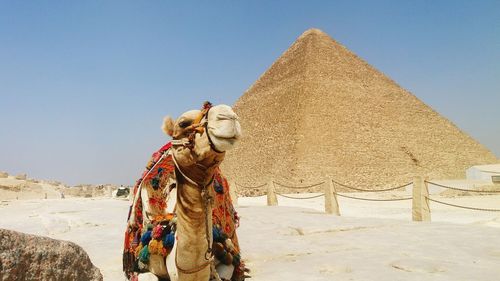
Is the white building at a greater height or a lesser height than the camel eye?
greater

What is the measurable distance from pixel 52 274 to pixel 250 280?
1728 mm

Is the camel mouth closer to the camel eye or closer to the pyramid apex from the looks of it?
the camel eye

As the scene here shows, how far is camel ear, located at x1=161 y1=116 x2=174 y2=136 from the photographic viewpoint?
1.73m

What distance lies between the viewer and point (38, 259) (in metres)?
2.11

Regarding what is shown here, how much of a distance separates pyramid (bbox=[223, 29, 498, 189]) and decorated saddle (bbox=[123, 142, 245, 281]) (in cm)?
4049

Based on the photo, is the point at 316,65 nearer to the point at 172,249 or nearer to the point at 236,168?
the point at 236,168

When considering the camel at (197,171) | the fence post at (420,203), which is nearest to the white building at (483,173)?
the fence post at (420,203)

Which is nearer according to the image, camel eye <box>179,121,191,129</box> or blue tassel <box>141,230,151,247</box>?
camel eye <box>179,121,191,129</box>

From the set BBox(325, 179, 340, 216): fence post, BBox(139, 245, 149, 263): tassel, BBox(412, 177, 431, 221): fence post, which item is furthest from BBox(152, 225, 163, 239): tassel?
BBox(325, 179, 340, 216): fence post

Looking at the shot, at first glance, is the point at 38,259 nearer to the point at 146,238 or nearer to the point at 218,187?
the point at 146,238

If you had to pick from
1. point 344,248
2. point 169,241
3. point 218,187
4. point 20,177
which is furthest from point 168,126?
point 20,177

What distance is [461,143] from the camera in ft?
196

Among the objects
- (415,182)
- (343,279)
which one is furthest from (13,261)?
(415,182)

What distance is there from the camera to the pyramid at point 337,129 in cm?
4788
